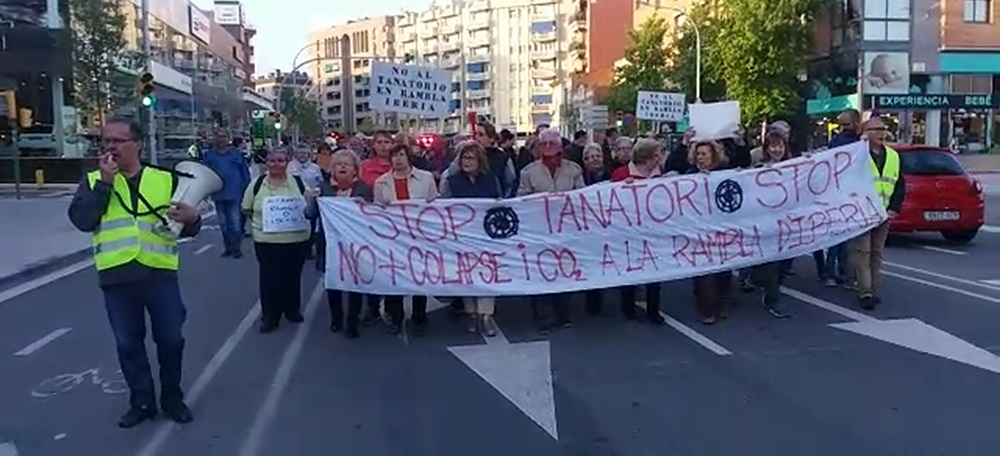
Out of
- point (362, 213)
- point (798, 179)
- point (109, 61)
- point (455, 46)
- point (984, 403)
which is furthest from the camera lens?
point (455, 46)

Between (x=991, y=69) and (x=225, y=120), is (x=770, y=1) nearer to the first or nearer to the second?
(x=991, y=69)

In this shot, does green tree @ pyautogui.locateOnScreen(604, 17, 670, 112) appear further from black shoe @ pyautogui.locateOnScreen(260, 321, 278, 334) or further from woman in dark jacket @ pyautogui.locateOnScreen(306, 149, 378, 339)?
black shoe @ pyautogui.locateOnScreen(260, 321, 278, 334)

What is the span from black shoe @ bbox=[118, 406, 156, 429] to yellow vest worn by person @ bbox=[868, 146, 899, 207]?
22.8 feet

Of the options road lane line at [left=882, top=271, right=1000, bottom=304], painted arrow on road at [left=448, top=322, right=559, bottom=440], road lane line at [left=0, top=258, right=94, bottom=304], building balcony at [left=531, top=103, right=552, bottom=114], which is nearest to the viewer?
painted arrow on road at [left=448, top=322, right=559, bottom=440]

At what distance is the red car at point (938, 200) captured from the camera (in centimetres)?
1593

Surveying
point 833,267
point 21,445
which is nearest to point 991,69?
point 833,267

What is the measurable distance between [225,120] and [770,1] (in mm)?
44335

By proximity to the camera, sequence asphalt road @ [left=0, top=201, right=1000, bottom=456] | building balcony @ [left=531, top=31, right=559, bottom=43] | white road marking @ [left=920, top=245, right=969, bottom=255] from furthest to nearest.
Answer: building balcony @ [left=531, top=31, right=559, bottom=43] < white road marking @ [left=920, top=245, right=969, bottom=255] < asphalt road @ [left=0, top=201, right=1000, bottom=456]

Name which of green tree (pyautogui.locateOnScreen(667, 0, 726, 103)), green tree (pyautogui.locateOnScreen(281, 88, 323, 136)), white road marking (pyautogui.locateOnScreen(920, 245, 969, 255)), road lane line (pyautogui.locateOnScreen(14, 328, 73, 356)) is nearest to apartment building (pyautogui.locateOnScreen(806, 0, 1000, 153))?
green tree (pyautogui.locateOnScreen(667, 0, 726, 103))

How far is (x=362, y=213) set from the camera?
30.4 ft

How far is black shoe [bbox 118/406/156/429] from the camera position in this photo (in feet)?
21.5

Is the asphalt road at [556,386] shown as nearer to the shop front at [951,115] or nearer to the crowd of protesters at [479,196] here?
the crowd of protesters at [479,196]

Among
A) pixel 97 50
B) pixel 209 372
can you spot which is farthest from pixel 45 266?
pixel 97 50

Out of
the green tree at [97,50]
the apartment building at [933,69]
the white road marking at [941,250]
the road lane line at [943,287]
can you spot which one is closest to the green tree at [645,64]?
the apartment building at [933,69]
